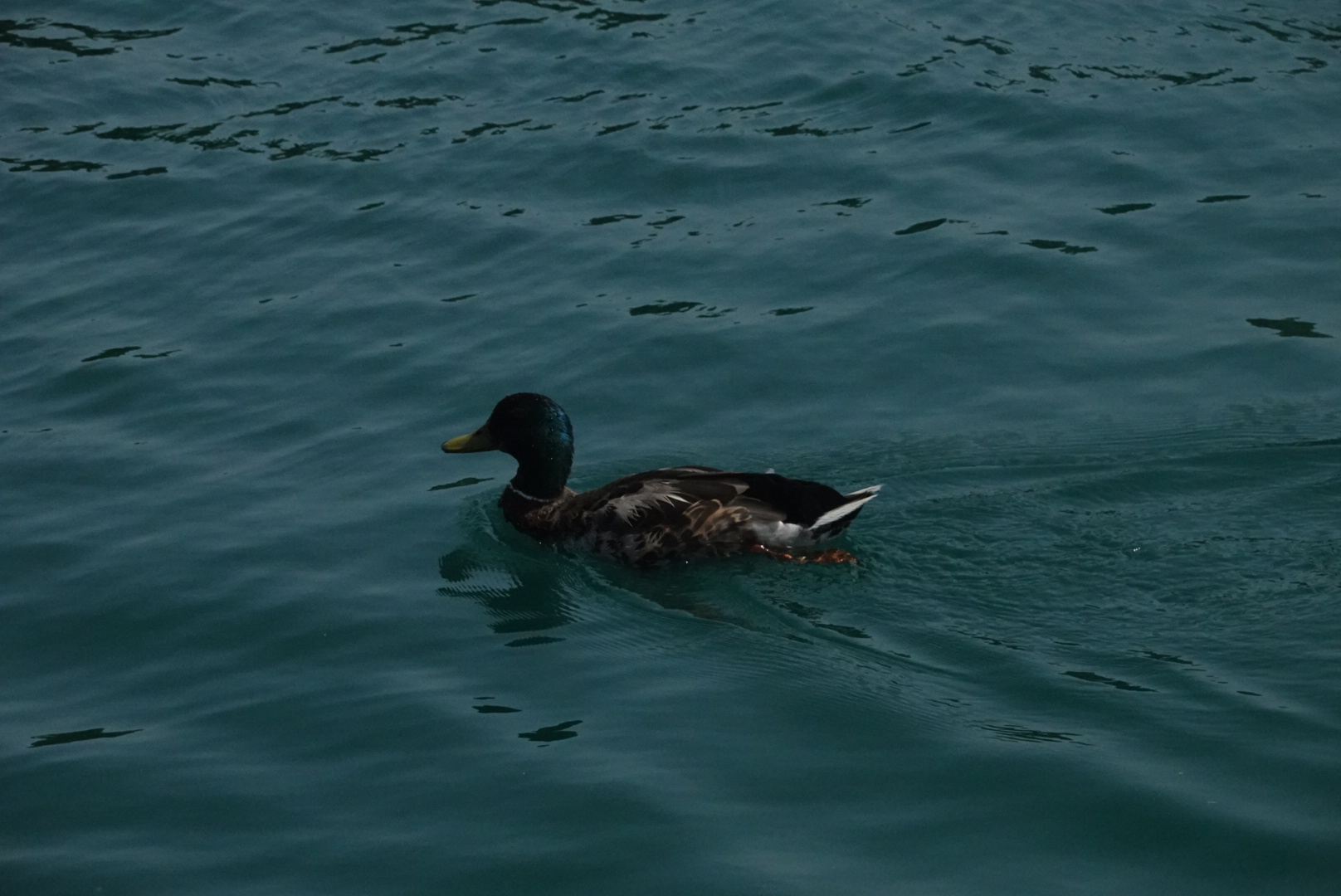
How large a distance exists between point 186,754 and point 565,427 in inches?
132

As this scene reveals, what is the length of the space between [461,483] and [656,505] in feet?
5.71

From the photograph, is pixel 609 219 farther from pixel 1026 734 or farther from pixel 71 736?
pixel 1026 734

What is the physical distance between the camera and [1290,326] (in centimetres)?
1162

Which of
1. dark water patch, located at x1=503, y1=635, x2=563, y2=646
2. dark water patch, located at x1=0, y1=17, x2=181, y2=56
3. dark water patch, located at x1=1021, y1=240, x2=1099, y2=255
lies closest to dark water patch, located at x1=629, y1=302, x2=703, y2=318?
dark water patch, located at x1=1021, y1=240, x2=1099, y2=255

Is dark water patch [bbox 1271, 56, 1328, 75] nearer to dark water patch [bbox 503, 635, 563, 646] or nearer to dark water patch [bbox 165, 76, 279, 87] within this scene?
dark water patch [bbox 165, 76, 279, 87]

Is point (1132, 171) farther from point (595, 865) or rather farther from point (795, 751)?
point (595, 865)

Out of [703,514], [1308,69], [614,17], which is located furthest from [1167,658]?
[614,17]

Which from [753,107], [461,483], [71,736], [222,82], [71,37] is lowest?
[71,736]

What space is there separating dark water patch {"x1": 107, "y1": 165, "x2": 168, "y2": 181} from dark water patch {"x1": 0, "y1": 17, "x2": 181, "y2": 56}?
3.15 meters

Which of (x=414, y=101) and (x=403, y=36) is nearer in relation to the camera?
(x=414, y=101)

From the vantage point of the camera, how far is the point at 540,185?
1475 cm

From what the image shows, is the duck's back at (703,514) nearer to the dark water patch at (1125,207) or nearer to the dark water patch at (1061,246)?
the dark water patch at (1061,246)

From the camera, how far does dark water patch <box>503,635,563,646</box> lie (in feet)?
29.2

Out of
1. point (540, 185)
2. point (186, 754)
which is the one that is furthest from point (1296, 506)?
point (540, 185)
